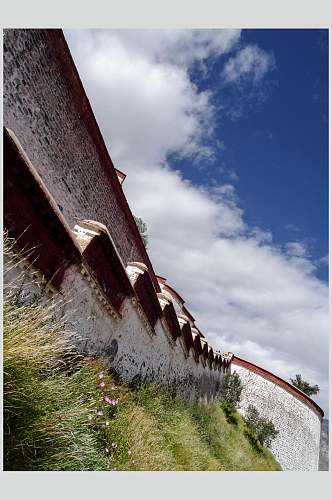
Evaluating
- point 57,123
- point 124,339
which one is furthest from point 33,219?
point 57,123

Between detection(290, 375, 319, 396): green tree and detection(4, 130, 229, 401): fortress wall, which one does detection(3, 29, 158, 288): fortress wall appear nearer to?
detection(4, 130, 229, 401): fortress wall

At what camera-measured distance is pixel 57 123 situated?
7.22 m

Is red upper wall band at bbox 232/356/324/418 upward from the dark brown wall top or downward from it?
upward

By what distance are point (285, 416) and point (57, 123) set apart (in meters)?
22.3

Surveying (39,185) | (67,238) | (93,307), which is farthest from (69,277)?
(39,185)

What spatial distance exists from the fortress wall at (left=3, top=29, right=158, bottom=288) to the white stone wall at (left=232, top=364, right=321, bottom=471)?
56.2 ft

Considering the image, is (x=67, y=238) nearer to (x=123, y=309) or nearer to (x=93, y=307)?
(x=93, y=307)

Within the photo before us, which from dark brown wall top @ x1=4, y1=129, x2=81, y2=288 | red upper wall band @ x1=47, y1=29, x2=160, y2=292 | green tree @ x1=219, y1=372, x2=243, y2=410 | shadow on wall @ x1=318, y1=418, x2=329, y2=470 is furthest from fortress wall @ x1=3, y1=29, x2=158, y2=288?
shadow on wall @ x1=318, y1=418, x2=329, y2=470

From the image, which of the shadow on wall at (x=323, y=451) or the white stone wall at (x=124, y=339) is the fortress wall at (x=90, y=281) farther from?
the shadow on wall at (x=323, y=451)

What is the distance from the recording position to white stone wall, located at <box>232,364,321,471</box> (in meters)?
22.8

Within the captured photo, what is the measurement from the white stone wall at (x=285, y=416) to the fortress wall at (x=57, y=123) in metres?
17.1

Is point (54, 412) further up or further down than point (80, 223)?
further down

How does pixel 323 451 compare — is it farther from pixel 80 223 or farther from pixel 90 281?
pixel 80 223

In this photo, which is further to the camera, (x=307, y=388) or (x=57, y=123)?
(x=307, y=388)
